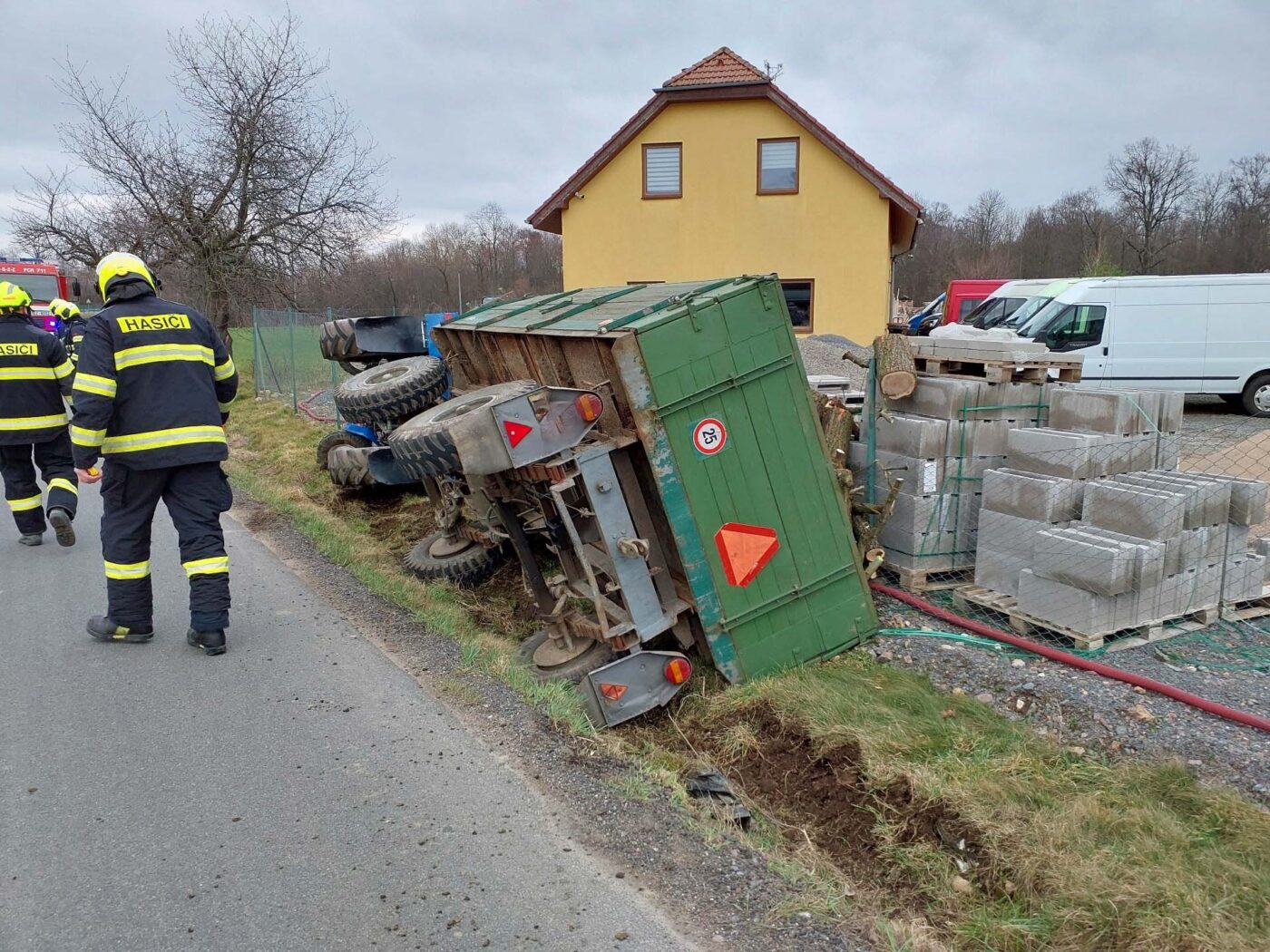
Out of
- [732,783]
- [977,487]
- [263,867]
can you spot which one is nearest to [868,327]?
[977,487]

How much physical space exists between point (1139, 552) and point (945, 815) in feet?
7.41

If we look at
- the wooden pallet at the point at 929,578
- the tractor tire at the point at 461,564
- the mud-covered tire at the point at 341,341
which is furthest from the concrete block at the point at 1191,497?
the mud-covered tire at the point at 341,341

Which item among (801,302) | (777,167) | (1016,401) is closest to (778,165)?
(777,167)

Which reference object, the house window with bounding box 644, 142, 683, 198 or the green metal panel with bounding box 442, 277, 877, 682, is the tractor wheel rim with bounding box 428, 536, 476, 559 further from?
the house window with bounding box 644, 142, 683, 198

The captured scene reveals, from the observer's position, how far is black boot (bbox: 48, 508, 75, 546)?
21.0ft

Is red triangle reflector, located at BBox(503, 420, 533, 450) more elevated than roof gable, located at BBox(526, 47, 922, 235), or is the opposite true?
roof gable, located at BBox(526, 47, 922, 235)

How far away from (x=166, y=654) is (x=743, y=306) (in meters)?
3.57

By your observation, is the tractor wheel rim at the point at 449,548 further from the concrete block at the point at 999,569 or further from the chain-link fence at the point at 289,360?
the chain-link fence at the point at 289,360

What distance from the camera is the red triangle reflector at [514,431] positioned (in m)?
4.21

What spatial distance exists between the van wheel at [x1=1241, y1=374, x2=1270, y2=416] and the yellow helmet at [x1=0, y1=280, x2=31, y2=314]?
16.1 metres

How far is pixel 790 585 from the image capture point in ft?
16.2

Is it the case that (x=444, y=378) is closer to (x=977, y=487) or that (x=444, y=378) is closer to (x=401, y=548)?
(x=401, y=548)

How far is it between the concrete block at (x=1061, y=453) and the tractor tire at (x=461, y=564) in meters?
3.75

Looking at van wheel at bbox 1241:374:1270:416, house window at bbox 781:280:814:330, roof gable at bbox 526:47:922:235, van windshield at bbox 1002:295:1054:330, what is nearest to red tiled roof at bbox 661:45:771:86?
roof gable at bbox 526:47:922:235
